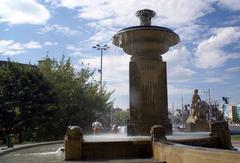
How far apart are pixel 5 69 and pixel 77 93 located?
7.36 m

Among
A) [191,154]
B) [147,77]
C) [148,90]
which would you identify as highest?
[147,77]

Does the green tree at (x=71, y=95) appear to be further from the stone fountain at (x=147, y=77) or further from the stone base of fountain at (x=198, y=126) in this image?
the stone fountain at (x=147, y=77)

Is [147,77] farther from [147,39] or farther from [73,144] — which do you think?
[73,144]

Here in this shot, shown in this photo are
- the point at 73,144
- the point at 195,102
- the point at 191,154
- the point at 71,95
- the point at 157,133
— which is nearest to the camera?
the point at 191,154

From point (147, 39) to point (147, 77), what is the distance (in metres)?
1.64

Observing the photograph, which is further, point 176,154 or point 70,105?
point 70,105

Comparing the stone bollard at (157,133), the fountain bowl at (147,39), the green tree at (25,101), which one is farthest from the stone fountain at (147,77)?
the green tree at (25,101)

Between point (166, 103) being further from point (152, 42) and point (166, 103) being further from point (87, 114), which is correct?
point (87, 114)

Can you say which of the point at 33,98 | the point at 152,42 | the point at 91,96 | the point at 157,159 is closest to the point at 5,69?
the point at 33,98

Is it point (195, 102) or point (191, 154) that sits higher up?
point (195, 102)

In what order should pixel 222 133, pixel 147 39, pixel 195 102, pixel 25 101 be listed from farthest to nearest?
pixel 195 102 < pixel 25 101 < pixel 147 39 < pixel 222 133

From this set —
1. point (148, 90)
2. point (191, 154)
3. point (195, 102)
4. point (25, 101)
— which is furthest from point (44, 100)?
point (191, 154)

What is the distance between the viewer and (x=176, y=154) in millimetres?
8109

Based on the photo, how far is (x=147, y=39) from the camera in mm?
15234
